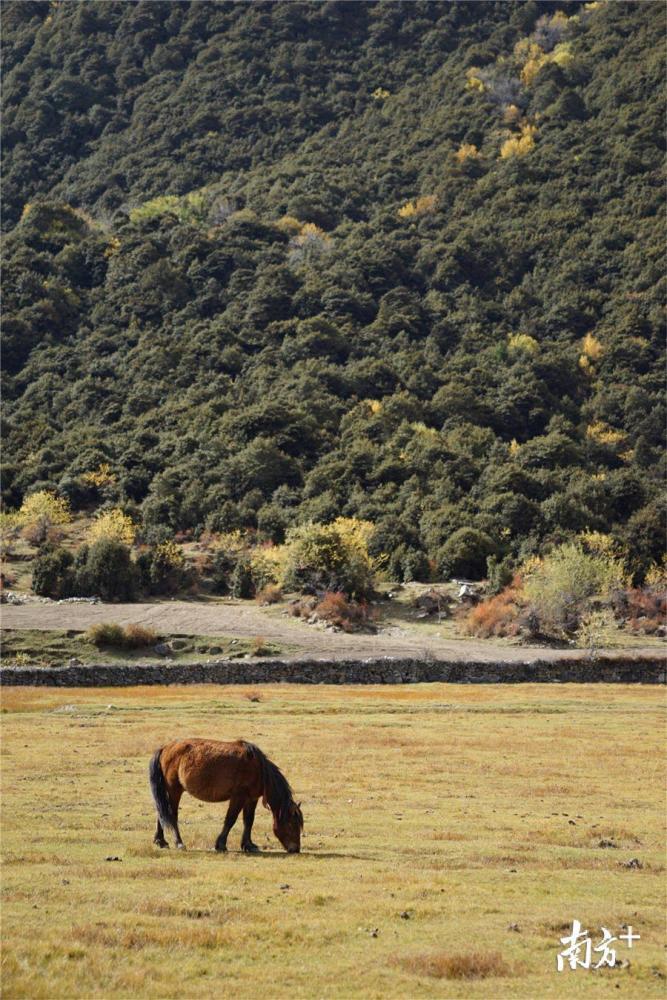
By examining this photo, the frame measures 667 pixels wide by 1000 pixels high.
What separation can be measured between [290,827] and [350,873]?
1957 mm

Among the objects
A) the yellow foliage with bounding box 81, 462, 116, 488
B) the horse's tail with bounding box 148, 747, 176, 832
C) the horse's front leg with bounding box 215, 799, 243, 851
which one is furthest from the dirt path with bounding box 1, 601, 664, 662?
the horse's tail with bounding box 148, 747, 176, 832

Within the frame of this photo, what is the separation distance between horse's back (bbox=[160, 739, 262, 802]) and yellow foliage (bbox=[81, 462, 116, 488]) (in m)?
109

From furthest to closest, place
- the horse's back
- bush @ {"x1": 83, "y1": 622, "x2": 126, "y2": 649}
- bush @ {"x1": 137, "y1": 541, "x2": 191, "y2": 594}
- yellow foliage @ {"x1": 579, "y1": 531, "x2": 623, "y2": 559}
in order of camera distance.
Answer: yellow foliage @ {"x1": 579, "y1": 531, "x2": 623, "y2": 559} < bush @ {"x1": 137, "y1": 541, "x2": 191, "y2": 594} < bush @ {"x1": 83, "y1": 622, "x2": 126, "y2": 649} < the horse's back

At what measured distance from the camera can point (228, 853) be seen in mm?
18453

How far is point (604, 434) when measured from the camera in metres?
140

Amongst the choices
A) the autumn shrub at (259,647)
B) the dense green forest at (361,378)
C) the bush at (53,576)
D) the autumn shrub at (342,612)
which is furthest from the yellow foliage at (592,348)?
the autumn shrub at (259,647)

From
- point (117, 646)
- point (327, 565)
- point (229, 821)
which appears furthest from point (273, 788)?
point (327, 565)

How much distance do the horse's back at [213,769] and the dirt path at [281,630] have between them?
4824 cm

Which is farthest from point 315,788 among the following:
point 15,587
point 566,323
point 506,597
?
point 566,323

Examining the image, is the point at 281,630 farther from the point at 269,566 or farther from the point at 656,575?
the point at 656,575

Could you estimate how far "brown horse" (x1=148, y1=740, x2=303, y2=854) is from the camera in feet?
59.3

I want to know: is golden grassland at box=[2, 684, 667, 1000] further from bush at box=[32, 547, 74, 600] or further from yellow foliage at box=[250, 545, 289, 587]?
yellow foliage at box=[250, 545, 289, 587]

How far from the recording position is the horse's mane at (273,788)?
1827 centimetres

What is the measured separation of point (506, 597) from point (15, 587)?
1516 inches
